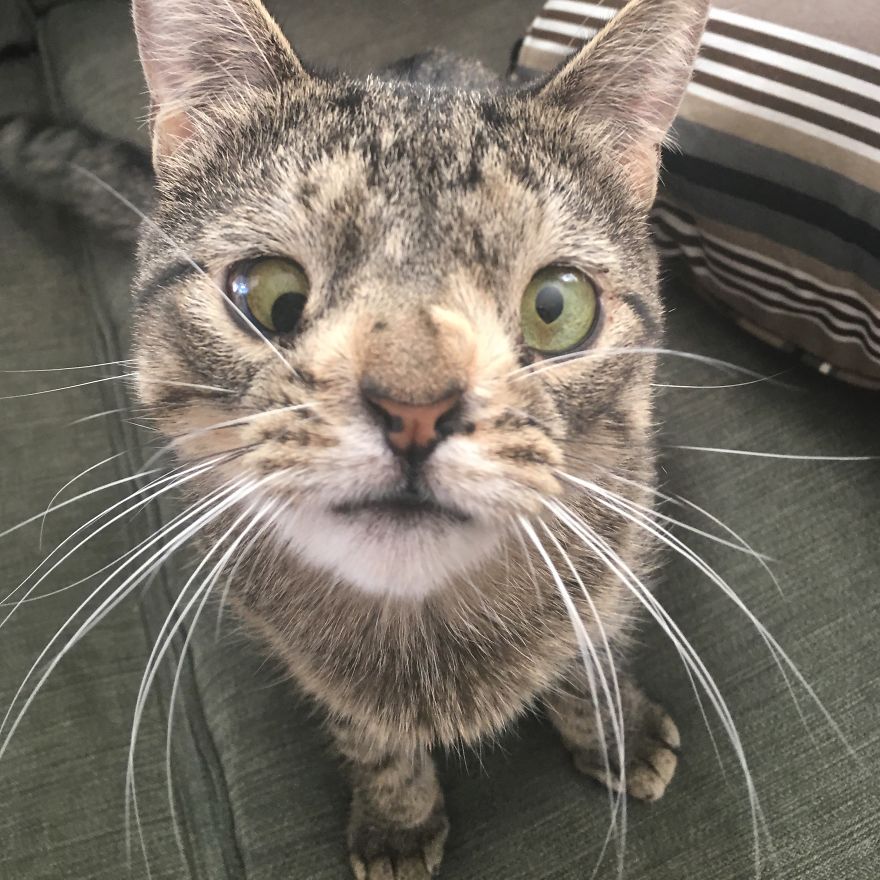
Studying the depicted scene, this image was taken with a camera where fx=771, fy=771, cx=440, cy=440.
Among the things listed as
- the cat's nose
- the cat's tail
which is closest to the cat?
the cat's nose

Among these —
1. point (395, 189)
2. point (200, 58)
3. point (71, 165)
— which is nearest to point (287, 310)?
point (395, 189)

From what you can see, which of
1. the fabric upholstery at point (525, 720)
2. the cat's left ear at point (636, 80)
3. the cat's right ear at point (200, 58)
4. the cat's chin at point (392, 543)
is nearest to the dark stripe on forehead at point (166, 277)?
the cat's right ear at point (200, 58)

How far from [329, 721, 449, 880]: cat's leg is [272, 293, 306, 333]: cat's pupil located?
0.44 metres

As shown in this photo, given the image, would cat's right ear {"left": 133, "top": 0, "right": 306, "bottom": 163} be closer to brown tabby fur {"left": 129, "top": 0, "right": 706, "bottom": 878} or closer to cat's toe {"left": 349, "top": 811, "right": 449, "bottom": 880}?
brown tabby fur {"left": 129, "top": 0, "right": 706, "bottom": 878}

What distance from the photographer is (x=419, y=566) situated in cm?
59

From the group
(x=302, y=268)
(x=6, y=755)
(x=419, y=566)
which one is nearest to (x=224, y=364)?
(x=302, y=268)

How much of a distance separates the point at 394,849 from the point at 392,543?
45 cm

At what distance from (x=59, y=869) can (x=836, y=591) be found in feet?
3.05

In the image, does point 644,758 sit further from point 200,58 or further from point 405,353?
point 200,58

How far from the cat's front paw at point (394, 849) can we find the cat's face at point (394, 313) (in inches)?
13.2

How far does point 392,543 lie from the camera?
0.57m

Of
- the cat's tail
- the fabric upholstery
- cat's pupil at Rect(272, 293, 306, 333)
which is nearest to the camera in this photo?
cat's pupil at Rect(272, 293, 306, 333)

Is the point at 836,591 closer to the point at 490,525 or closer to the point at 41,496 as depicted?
the point at 490,525

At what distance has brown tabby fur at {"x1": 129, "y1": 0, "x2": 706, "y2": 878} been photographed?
529 mm
